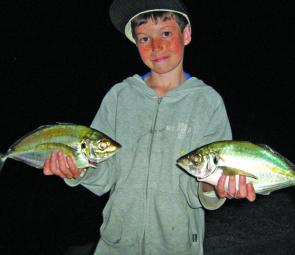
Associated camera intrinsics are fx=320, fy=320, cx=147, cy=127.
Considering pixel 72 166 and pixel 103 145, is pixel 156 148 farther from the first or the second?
pixel 72 166

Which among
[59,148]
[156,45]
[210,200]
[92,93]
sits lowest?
[210,200]

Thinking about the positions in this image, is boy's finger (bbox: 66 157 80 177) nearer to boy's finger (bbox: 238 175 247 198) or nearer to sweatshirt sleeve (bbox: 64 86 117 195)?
sweatshirt sleeve (bbox: 64 86 117 195)

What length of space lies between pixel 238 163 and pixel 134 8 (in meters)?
1.51

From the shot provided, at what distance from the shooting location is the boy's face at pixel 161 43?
102 inches

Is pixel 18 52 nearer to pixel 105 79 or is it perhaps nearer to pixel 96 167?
pixel 105 79

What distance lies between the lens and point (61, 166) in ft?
7.90

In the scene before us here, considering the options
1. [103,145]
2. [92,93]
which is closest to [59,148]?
[103,145]

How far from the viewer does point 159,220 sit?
2.35 meters

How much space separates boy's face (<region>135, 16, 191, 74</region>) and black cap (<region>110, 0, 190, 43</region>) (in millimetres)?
98

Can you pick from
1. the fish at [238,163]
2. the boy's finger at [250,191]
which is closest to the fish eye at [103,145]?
the fish at [238,163]

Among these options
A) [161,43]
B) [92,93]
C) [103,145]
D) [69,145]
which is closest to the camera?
[103,145]

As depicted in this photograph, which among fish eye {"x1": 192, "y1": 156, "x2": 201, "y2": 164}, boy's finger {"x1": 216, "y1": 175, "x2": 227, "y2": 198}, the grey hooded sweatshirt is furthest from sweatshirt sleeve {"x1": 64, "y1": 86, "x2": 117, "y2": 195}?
boy's finger {"x1": 216, "y1": 175, "x2": 227, "y2": 198}

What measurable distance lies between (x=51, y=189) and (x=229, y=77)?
52.1ft

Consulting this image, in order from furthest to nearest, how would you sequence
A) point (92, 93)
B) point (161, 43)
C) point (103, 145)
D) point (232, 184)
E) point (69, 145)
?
point (92, 93) < point (161, 43) < point (69, 145) < point (103, 145) < point (232, 184)
